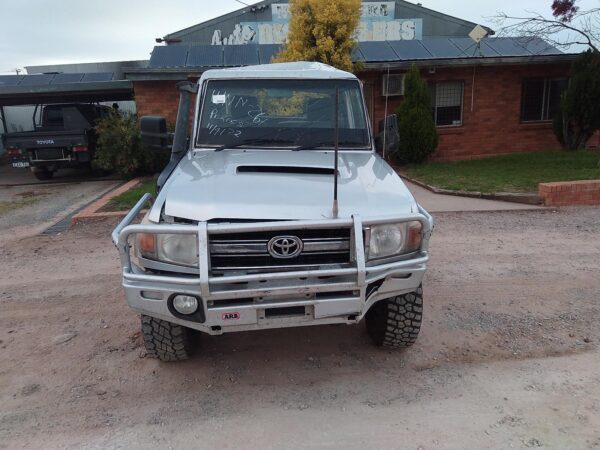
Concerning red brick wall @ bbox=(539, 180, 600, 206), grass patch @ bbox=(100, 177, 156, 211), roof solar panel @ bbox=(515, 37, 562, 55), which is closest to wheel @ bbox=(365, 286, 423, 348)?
red brick wall @ bbox=(539, 180, 600, 206)

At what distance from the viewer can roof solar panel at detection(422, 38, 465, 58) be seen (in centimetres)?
1290

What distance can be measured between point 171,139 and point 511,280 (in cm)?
367

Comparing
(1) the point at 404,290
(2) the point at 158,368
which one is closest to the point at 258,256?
(1) the point at 404,290

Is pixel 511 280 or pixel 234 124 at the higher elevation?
pixel 234 124

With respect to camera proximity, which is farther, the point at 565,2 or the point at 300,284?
the point at 565,2

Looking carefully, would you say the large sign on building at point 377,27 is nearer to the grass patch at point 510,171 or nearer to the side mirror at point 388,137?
the grass patch at point 510,171

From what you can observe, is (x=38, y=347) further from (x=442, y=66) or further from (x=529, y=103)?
(x=529, y=103)

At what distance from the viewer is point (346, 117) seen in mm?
4156

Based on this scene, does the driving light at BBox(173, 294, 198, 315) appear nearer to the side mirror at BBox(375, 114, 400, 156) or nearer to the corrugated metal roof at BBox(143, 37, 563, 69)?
the side mirror at BBox(375, 114, 400, 156)

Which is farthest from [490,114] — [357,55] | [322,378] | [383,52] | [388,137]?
[322,378]

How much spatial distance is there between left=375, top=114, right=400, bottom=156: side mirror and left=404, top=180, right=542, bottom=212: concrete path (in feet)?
12.0

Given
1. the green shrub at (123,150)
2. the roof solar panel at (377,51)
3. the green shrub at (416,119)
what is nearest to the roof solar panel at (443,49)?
the roof solar panel at (377,51)

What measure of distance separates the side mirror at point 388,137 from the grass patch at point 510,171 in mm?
4972

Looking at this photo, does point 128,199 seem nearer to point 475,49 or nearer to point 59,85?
point 59,85
